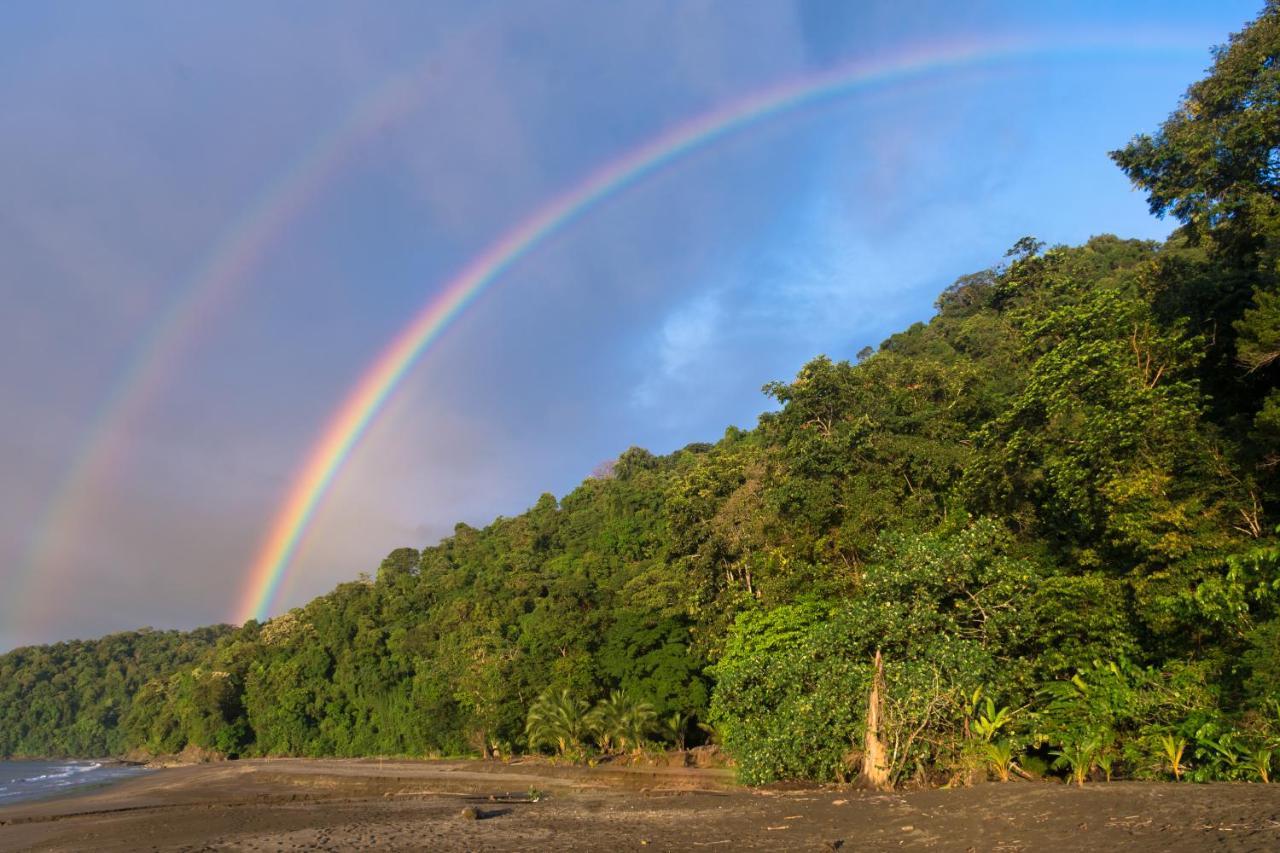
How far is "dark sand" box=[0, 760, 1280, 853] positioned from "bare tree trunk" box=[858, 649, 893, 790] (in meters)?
0.78

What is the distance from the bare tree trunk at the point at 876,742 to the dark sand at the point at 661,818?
0.78 meters

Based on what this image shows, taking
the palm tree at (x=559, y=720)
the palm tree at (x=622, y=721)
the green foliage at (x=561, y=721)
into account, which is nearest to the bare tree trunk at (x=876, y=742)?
the palm tree at (x=622, y=721)

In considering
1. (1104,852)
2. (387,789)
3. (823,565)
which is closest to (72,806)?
(387,789)

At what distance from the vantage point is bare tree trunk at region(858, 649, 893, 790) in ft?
55.7

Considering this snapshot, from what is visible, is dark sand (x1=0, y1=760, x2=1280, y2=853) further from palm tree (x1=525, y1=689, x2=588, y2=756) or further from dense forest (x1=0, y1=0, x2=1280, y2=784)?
palm tree (x1=525, y1=689, x2=588, y2=756)

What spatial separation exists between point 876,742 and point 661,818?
5068 millimetres

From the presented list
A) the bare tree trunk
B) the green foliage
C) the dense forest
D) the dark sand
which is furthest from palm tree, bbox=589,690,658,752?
the bare tree trunk

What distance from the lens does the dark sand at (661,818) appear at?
9.84m

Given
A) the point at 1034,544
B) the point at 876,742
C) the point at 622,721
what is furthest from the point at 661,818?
the point at 622,721

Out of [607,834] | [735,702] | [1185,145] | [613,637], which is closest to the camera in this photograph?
[607,834]

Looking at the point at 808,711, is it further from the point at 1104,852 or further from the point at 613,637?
the point at 613,637

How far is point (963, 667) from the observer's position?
1675cm

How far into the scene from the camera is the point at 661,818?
16.7m

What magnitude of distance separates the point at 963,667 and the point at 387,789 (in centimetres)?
2825
